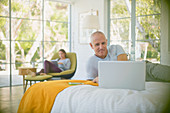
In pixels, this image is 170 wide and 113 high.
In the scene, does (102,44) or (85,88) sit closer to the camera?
(85,88)

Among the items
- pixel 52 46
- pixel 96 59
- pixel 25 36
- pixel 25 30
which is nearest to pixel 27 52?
pixel 25 36

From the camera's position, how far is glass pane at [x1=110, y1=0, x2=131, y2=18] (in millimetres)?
6095

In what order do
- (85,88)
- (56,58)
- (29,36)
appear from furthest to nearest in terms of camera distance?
1. (29,36)
2. (56,58)
3. (85,88)

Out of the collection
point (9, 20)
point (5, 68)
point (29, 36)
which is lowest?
point (5, 68)

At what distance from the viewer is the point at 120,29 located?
21.0 feet

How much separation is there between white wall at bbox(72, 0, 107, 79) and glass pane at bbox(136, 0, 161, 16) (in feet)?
3.80

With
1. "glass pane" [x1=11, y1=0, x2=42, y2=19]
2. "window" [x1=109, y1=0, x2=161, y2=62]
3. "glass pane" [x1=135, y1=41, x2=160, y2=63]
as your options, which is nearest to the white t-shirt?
"window" [x1=109, y1=0, x2=161, y2=62]

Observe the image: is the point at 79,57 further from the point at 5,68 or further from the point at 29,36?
the point at 5,68

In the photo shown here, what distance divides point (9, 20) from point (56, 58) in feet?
6.42

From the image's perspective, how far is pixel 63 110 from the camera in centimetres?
145

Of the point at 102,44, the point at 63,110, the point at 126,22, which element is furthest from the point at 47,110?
the point at 126,22

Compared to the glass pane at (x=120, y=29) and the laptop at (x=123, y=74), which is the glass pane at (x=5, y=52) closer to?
the glass pane at (x=120, y=29)

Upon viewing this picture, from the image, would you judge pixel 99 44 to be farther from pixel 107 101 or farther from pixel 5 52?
pixel 5 52

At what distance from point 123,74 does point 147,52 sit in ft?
13.9
